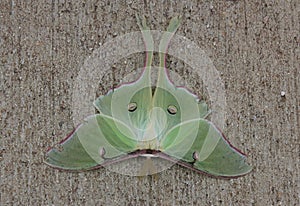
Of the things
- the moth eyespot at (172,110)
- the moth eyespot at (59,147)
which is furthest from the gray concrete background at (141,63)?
the moth eyespot at (172,110)

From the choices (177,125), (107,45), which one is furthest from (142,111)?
(107,45)

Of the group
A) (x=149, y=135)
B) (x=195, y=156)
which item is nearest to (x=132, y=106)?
(x=149, y=135)

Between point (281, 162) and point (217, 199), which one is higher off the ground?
point (281, 162)

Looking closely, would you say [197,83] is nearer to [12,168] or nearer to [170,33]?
[170,33]

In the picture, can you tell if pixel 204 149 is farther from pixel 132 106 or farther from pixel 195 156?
pixel 132 106

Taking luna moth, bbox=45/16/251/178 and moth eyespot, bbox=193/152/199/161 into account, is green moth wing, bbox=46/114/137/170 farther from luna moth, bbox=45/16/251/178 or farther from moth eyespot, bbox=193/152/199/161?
moth eyespot, bbox=193/152/199/161

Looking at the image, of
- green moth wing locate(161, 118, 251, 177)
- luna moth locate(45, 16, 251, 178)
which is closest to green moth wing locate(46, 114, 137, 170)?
luna moth locate(45, 16, 251, 178)

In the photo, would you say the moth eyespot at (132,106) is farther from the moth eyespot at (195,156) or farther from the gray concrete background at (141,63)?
the moth eyespot at (195,156)
